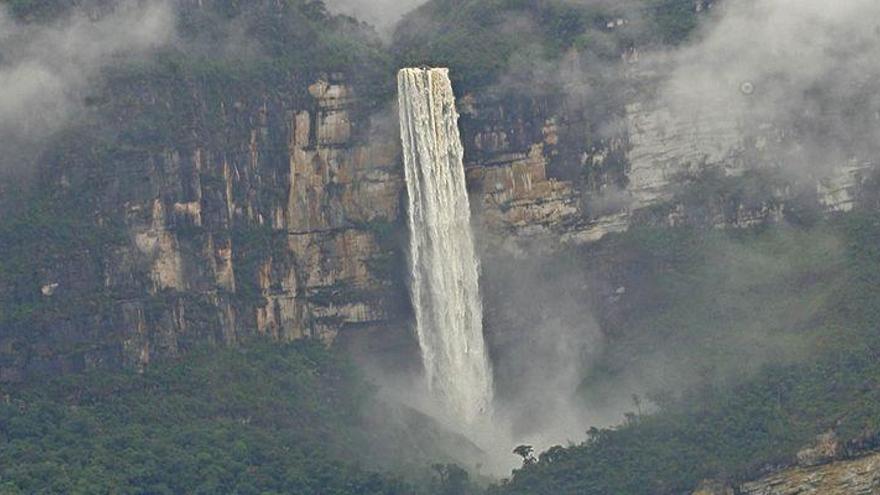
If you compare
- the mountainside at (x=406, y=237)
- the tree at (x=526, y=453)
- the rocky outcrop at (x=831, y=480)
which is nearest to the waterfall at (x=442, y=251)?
the mountainside at (x=406, y=237)

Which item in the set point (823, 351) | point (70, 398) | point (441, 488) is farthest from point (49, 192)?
point (823, 351)

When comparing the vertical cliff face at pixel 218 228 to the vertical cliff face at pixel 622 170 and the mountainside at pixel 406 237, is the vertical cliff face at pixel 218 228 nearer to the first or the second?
the mountainside at pixel 406 237

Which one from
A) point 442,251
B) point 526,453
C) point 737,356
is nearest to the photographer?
point 526,453

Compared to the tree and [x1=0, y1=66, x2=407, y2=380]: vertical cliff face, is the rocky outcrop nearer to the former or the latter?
the tree

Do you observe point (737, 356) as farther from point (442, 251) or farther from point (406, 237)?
point (406, 237)

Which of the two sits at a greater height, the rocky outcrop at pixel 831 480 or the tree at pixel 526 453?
the tree at pixel 526 453

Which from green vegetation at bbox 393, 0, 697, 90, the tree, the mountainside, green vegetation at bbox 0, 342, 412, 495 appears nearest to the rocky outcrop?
the mountainside

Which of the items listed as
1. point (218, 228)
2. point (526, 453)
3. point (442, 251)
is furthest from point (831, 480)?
point (218, 228)
